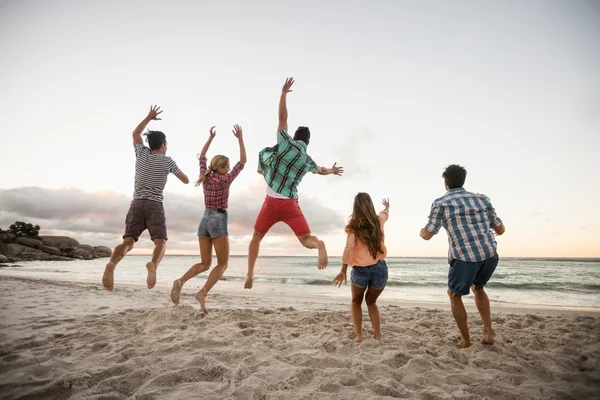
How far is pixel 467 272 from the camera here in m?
3.74

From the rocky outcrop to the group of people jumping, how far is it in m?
30.9

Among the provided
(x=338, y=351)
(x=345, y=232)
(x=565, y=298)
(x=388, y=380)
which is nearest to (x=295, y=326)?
(x=338, y=351)

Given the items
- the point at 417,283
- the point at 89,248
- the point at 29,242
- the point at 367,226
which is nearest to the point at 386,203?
the point at 367,226

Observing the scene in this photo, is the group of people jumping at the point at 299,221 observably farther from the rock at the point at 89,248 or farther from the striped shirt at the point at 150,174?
the rock at the point at 89,248

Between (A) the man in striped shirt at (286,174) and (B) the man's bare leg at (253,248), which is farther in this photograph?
(B) the man's bare leg at (253,248)

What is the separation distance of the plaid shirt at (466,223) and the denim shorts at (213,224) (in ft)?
10.3

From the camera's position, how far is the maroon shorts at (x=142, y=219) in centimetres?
491

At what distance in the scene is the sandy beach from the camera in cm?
268

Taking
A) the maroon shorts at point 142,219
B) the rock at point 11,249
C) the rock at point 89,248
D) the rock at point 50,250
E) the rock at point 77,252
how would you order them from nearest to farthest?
the maroon shorts at point 142,219, the rock at point 11,249, the rock at point 50,250, the rock at point 77,252, the rock at point 89,248

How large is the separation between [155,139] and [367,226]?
11.9 ft

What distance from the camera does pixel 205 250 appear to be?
17.6 feet

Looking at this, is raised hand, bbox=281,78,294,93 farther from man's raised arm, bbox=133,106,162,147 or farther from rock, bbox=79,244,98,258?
rock, bbox=79,244,98,258

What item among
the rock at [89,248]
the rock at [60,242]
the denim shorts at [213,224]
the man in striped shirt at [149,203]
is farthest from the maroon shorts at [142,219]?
the rock at [89,248]

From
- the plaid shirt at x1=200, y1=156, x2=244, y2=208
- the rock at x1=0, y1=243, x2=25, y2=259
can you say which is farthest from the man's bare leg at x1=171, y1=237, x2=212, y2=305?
the rock at x1=0, y1=243, x2=25, y2=259
